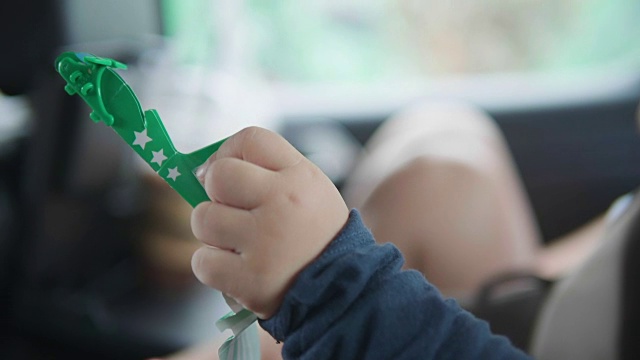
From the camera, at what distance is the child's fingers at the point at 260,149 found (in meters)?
0.32

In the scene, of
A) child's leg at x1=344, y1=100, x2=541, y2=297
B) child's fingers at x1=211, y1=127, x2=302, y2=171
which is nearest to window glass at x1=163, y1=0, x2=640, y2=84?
child's leg at x1=344, y1=100, x2=541, y2=297

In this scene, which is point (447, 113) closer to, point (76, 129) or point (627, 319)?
point (76, 129)

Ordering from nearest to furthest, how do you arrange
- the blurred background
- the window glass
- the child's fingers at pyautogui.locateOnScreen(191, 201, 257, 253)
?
the child's fingers at pyautogui.locateOnScreen(191, 201, 257, 253) < the blurred background < the window glass

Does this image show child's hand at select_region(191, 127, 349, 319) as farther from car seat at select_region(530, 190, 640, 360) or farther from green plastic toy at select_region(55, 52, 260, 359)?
car seat at select_region(530, 190, 640, 360)

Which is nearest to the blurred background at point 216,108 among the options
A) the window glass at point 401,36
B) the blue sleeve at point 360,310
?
the window glass at point 401,36

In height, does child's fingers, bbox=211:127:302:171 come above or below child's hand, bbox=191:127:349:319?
above

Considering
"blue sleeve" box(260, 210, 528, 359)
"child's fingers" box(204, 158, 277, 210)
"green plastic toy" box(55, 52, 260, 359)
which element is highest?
"green plastic toy" box(55, 52, 260, 359)

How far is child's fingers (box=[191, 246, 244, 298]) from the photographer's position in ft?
1.00

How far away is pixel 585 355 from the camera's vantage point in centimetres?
53

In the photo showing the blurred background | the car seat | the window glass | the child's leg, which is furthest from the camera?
the window glass

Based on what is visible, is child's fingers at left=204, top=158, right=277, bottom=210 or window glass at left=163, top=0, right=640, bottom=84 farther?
window glass at left=163, top=0, right=640, bottom=84

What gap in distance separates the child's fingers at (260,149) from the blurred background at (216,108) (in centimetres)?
15

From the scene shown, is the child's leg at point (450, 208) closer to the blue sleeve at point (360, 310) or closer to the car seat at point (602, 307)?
the car seat at point (602, 307)

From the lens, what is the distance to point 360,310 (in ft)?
1.08
